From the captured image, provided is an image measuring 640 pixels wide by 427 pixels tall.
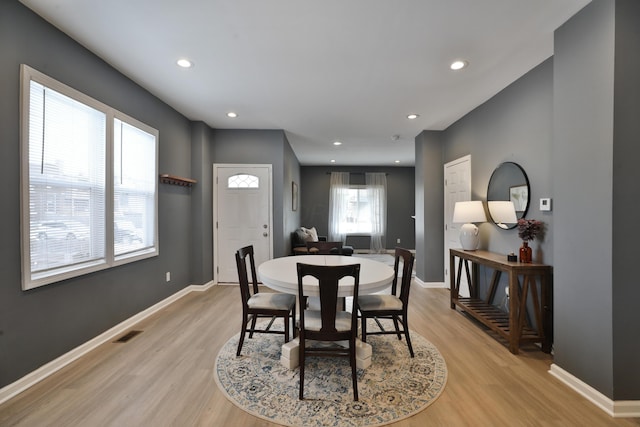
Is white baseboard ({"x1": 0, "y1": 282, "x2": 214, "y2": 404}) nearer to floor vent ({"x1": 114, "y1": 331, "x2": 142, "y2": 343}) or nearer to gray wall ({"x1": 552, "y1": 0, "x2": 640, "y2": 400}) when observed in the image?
floor vent ({"x1": 114, "y1": 331, "x2": 142, "y2": 343})

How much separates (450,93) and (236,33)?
2.39 metres

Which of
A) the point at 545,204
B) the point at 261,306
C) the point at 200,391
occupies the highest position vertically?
the point at 545,204

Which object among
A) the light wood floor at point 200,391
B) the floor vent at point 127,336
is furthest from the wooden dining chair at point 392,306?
the floor vent at point 127,336

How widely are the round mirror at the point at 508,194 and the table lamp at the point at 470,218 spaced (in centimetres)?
13

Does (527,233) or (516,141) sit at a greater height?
(516,141)

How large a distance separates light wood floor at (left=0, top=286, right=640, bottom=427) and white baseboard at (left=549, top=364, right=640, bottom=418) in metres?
0.04

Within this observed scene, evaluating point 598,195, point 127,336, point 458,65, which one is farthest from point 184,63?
point 598,195

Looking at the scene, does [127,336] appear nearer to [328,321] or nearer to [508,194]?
[328,321]

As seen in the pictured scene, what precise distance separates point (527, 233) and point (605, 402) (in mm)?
1309

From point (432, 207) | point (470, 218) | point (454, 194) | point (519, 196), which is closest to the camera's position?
point (519, 196)

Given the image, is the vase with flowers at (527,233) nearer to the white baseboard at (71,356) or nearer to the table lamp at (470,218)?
the table lamp at (470,218)

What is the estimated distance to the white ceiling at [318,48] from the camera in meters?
1.89

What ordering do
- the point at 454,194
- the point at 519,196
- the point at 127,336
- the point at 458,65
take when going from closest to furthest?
the point at 458,65 < the point at 127,336 < the point at 519,196 < the point at 454,194

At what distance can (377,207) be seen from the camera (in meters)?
8.32
